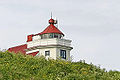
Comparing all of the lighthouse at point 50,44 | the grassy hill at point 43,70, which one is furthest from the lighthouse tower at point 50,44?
the grassy hill at point 43,70

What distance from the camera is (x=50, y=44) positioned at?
69.6 metres

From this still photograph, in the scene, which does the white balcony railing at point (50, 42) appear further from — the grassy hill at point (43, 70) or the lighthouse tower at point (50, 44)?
the grassy hill at point (43, 70)

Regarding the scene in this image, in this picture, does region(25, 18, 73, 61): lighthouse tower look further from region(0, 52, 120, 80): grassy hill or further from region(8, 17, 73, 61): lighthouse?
region(0, 52, 120, 80): grassy hill

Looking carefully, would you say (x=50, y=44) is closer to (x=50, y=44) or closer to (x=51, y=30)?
(x=50, y=44)

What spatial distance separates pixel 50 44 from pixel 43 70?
4783 cm

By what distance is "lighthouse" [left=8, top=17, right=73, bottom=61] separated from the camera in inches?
2730

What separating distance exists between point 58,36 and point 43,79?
52022 mm

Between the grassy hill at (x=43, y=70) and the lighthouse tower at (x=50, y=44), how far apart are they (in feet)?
142

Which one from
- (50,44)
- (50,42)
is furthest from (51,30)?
(50,44)

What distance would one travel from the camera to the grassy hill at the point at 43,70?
20184 mm

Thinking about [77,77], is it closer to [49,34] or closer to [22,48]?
[49,34]

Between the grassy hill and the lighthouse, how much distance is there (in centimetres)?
4294

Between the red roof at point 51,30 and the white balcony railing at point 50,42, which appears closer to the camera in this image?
the white balcony railing at point 50,42

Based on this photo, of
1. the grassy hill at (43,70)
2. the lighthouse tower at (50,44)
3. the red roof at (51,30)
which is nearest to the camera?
the grassy hill at (43,70)
